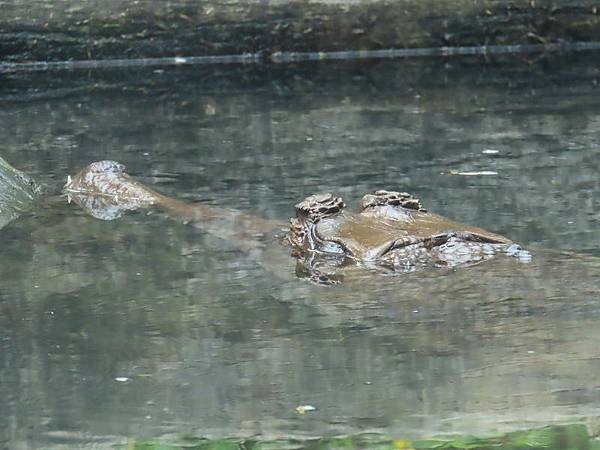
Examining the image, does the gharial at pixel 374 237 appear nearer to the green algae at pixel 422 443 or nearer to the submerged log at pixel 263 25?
the green algae at pixel 422 443

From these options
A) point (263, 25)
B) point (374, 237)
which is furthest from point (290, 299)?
point (263, 25)

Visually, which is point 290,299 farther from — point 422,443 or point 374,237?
point 422,443

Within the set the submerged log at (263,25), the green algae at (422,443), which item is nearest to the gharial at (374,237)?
the green algae at (422,443)

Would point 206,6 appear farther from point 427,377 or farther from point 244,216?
point 427,377

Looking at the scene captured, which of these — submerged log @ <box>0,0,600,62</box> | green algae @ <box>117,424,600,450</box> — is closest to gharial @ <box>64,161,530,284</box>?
green algae @ <box>117,424,600,450</box>

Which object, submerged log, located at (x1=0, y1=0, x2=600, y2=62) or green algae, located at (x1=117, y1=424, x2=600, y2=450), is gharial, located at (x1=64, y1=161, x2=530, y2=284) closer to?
green algae, located at (x1=117, y1=424, x2=600, y2=450)

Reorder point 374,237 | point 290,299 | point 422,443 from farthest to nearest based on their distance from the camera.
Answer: point 374,237 → point 290,299 → point 422,443
